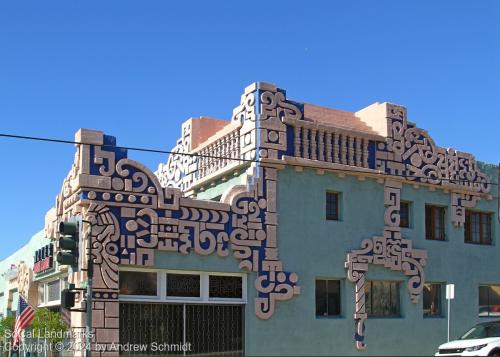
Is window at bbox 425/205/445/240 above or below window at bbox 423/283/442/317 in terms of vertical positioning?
above

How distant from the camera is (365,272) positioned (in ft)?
71.6

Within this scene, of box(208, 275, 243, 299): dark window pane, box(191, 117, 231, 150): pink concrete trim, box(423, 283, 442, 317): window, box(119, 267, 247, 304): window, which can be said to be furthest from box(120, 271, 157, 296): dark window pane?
box(423, 283, 442, 317): window

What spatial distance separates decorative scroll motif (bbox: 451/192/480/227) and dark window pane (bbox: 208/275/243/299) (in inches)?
321

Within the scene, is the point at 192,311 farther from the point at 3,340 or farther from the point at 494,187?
the point at 494,187

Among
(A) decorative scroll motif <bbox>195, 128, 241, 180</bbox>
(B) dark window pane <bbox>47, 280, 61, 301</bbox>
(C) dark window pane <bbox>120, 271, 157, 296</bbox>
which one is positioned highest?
(A) decorative scroll motif <bbox>195, 128, 241, 180</bbox>

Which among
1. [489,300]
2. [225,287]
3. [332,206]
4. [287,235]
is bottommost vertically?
[489,300]

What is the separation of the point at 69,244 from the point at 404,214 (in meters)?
12.5

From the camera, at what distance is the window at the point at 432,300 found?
23.4 m

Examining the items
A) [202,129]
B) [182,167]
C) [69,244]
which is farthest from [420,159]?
A: [69,244]

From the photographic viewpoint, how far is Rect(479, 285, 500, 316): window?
81.6ft

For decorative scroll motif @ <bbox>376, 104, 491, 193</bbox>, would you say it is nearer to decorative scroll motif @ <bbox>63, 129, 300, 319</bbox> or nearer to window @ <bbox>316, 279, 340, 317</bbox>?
window @ <bbox>316, 279, 340, 317</bbox>

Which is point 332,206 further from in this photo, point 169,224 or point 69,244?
point 69,244

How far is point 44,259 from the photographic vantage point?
22094 millimetres

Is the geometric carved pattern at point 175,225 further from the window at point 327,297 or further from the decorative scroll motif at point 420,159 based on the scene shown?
the decorative scroll motif at point 420,159
